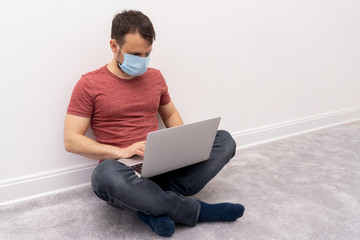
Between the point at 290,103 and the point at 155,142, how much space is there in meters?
1.50

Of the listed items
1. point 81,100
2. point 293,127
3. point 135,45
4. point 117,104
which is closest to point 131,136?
point 117,104

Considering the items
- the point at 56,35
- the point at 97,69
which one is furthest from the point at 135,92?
the point at 56,35

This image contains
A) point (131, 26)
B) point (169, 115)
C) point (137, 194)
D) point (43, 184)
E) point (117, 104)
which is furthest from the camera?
point (169, 115)

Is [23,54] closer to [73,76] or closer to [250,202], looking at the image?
[73,76]

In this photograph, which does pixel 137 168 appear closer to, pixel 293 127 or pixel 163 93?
pixel 163 93

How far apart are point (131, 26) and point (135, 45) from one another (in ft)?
0.24

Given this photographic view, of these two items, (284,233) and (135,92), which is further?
(135,92)

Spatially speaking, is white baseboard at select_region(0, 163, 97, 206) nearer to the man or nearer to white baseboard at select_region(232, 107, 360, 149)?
the man

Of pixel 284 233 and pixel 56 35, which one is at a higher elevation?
pixel 56 35

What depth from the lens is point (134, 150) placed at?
4.63 feet

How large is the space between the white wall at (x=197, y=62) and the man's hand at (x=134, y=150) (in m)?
0.38

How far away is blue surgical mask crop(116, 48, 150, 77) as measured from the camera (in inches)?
56.9

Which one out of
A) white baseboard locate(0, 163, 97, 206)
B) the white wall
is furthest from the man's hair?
white baseboard locate(0, 163, 97, 206)

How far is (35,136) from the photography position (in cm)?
160
